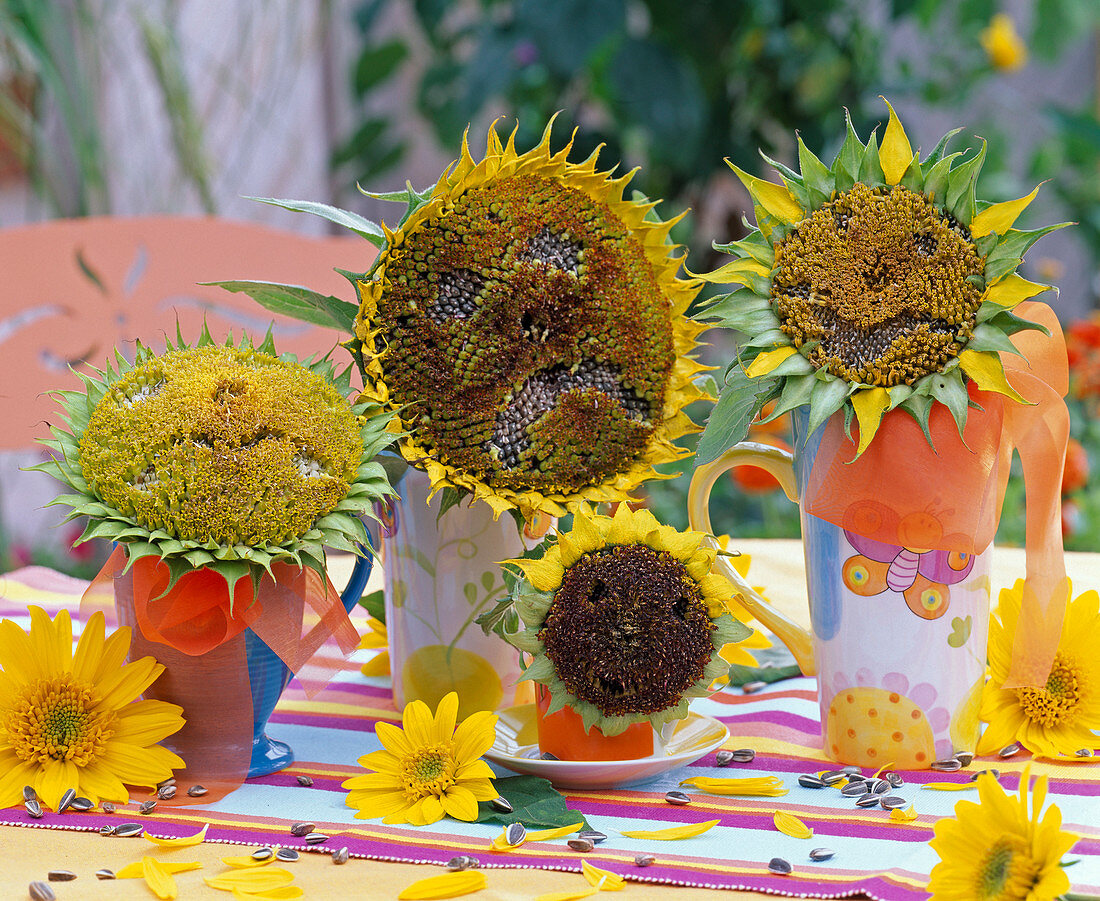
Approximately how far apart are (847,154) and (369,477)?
0.31 m

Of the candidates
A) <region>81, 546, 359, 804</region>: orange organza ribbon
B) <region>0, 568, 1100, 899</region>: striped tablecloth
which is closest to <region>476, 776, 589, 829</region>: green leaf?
<region>0, 568, 1100, 899</region>: striped tablecloth

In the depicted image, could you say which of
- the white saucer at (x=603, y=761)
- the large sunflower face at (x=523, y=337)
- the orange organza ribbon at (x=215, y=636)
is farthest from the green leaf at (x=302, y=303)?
the white saucer at (x=603, y=761)

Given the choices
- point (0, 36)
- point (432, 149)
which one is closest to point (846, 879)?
point (0, 36)

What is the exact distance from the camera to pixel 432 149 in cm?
298

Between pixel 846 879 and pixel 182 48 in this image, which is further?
pixel 182 48

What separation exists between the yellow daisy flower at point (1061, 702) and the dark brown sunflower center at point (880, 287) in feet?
0.63

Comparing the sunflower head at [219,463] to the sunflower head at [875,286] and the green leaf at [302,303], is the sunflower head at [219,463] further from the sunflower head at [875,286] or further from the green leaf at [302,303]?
the sunflower head at [875,286]

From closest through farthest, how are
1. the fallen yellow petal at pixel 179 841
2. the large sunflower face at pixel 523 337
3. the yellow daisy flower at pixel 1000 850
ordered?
the yellow daisy flower at pixel 1000 850 < the fallen yellow petal at pixel 179 841 < the large sunflower face at pixel 523 337

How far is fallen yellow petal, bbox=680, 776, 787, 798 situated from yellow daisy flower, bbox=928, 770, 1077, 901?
A: 150 millimetres

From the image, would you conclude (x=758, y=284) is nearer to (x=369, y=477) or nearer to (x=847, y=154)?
(x=847, y=154)

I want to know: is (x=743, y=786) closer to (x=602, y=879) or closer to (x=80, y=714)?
(x=602, y=879)

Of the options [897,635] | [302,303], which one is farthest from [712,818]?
[302,303]

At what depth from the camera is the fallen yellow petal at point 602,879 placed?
1.57ft

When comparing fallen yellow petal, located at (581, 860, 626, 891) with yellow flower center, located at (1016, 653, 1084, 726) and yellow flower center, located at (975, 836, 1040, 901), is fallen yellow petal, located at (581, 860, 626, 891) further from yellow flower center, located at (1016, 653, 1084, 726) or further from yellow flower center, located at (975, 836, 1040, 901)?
yellow flower center, located at (1016, 653, 1084, 726)
